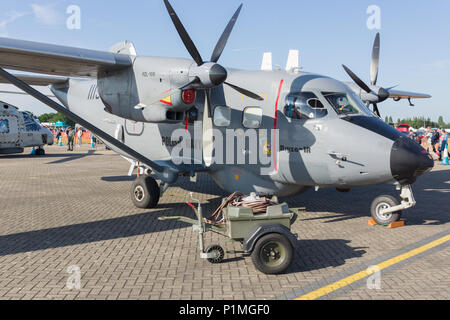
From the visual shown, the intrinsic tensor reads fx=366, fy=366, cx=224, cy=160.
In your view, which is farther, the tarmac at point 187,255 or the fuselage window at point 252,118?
the fuselage window at point 252,118

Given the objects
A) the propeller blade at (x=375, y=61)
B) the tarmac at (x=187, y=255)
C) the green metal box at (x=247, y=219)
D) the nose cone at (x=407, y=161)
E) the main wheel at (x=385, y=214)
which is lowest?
the tarmac at (x=187, y=255)

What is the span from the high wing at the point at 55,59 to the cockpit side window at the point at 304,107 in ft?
14.6

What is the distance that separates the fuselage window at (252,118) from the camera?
9.59 meters

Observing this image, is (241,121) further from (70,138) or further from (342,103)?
(70,138)

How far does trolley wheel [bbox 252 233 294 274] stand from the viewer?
591cm

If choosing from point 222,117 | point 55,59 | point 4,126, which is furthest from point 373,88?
point 4,126

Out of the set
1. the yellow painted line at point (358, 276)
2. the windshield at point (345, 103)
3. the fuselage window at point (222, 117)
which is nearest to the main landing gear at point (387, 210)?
the yellow painted line at point (358, 276)

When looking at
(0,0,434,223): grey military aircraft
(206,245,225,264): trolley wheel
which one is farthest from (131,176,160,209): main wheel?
(206,245,225,264): trolley wheel

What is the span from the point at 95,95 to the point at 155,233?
720 centimetres

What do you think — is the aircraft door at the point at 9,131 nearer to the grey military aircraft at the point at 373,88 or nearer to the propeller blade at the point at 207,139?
the propeller blade at the point at 207,139

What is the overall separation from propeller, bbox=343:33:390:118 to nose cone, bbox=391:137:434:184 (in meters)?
3.45

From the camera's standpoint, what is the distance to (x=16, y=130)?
26875mm

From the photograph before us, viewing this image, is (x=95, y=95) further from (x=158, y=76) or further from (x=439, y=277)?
(x=439, y=277)

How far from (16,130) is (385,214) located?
87.0 ft
